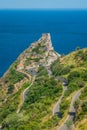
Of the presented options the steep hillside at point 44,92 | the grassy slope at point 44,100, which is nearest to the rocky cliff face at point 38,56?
the steep hillside at point 44,92

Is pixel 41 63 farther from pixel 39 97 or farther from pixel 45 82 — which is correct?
pixel 39 97

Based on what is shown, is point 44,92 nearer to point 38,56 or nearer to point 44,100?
point 44,100

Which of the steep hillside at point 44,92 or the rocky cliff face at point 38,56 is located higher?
the rocky cliff face at point 38,56

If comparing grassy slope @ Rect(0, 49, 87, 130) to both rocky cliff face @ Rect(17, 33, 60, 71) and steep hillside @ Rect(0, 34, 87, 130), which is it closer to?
steep hillside @ Rect(0, 34, 87, 130)

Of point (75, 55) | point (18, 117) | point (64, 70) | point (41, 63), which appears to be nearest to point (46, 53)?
point (41, 63)

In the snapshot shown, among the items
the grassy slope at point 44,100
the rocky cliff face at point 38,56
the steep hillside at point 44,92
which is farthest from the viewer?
the rocky cliff face at point 38,56

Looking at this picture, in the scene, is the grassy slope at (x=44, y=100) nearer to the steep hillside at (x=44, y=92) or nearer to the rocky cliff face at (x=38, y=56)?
the steep hillside at (x=44, y=92)

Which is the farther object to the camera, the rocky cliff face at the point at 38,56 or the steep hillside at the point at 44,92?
the rocky cliff face at the point at 38,56

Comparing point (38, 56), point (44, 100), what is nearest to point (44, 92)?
point (44, 100)
